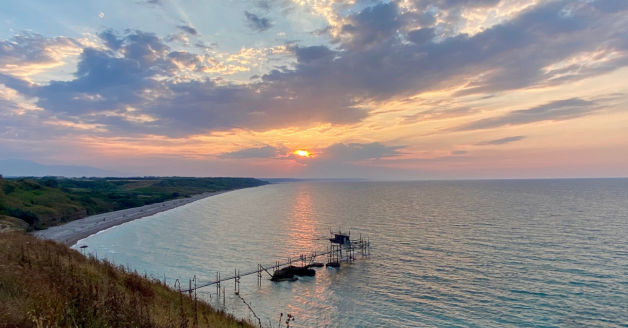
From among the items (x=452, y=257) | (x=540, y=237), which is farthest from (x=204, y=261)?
(x=540, y=237)

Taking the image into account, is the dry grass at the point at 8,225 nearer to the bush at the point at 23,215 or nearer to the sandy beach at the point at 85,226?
the sandy beach at the point at 85,226

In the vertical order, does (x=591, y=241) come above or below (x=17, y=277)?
below

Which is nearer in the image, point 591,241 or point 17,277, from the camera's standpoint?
point 17,277

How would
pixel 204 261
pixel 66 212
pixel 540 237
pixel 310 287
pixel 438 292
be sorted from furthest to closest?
pixel 66 212
pixel 540 237
pixel 204 261
pixel 310 287
pixel 438 292

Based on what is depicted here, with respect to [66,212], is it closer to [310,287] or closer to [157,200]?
[157,200]

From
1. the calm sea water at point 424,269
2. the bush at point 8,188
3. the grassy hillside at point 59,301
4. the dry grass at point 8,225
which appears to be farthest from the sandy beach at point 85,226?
the grassy hillside at point 59,301

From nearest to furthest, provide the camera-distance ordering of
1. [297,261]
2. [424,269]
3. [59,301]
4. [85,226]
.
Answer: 1. [59,301]
2. [424,269]
3. [297,261]
4. [85,226]

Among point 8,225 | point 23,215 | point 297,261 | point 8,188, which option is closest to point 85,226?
point 23,215

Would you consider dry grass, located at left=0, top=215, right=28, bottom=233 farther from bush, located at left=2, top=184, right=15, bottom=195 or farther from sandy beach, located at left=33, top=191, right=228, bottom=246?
bush, located at left=2, top=184, right=15, bottom=195

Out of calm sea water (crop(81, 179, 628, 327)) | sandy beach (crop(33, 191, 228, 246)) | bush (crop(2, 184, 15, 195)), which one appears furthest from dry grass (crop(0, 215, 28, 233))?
bush (crop(2, 184, 15, 195))

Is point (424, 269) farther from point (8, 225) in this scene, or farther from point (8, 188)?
point (8, 188)

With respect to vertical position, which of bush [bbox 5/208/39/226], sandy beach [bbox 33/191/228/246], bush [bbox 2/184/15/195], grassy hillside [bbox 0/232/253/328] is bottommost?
sandy beach [bbox 33/191/228/246]
